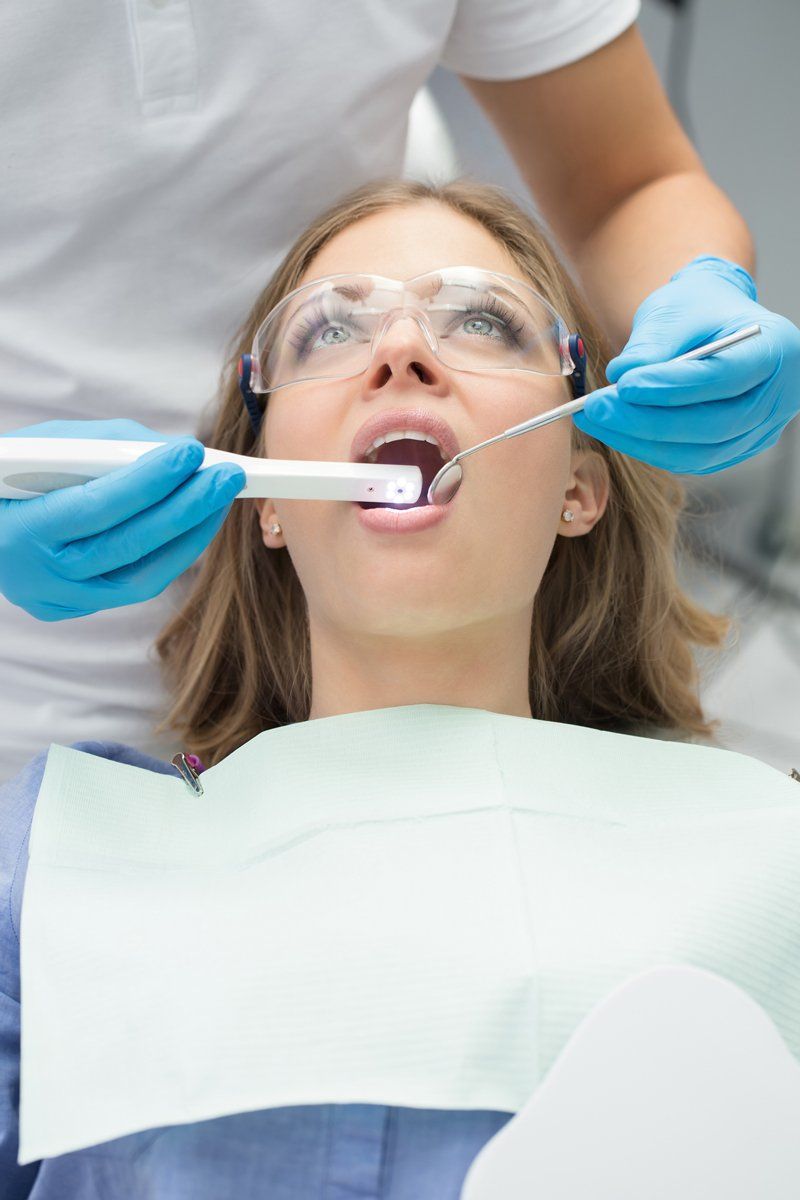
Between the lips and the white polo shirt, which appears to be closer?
the lips

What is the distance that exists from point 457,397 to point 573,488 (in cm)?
29

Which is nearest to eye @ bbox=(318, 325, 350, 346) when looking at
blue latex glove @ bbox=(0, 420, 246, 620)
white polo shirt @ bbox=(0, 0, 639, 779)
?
blue latex glove @ bbox=(0, 420, 246, 620)

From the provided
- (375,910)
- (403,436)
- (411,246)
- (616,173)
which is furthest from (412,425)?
(616,173)

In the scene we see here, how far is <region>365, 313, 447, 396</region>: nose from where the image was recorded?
4.19 ft

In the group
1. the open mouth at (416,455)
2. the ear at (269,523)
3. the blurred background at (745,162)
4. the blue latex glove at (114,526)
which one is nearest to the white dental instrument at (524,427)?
the open mouth at (416,455)

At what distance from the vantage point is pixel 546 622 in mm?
1763

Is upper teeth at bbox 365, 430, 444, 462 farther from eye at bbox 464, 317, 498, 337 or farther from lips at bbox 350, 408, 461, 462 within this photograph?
eye at bbox 464, 317, 498, 337

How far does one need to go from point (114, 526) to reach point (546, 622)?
0.73m

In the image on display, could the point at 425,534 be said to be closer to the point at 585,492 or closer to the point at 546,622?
the point at 585,492

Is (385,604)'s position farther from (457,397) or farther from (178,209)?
(178,209)

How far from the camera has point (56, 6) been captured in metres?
1.42

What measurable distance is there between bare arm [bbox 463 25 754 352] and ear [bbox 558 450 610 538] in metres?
0.29

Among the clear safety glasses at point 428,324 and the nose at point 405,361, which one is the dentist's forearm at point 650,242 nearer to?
the clear safety glasses at point 428,324

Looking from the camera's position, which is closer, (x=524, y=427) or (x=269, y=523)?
(x=524, y=427)
